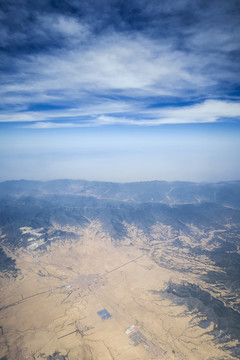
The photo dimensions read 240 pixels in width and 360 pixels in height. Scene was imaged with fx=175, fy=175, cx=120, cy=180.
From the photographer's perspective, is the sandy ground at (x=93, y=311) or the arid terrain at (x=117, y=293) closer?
the sandy ground at (x=93, y=311)

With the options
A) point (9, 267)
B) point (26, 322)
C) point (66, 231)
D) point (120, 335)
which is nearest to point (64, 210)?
point (66, 231)

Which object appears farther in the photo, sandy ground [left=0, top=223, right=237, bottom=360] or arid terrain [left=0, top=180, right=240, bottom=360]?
arid terrain [left=0, top=180, right=240, bottom=360]

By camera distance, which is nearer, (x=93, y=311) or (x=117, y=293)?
(x=93, y=311)

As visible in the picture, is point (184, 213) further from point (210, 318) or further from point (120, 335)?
point (120, 335)
